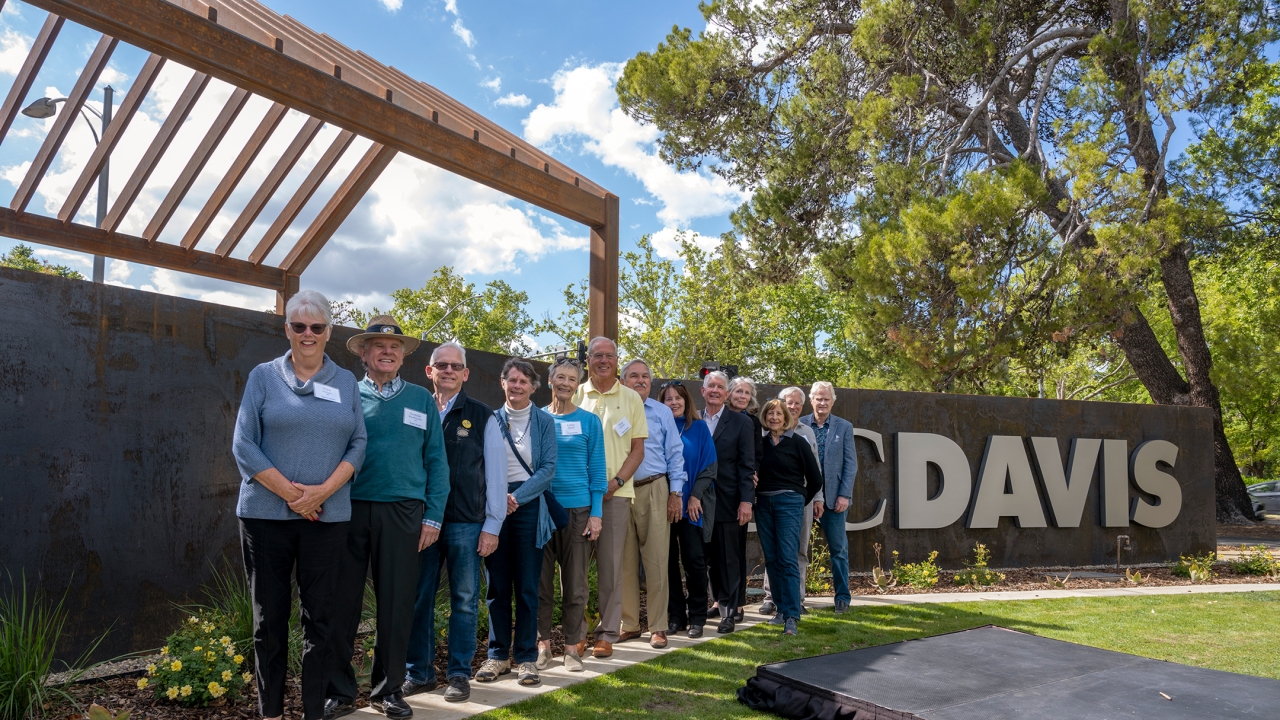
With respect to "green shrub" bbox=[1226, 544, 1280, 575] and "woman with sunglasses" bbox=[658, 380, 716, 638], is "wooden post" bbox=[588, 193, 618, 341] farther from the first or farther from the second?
"green shrub" bbox=[1226, 544, 1280, 575]

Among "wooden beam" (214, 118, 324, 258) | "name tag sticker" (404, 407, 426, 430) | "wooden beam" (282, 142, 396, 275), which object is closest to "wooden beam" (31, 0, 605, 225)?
"wooden beam" (214, 118, 324, 258)

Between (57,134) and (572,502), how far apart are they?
6172mm

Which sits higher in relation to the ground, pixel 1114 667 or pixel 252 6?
pixel 252 6

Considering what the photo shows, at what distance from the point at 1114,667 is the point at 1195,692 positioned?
1.64ft

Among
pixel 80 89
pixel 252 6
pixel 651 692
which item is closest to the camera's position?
pixel 651 692

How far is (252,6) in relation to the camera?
575cm

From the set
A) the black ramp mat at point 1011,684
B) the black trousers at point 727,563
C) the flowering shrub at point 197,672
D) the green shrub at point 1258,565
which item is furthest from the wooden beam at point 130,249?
the green shrub at point 1258,565

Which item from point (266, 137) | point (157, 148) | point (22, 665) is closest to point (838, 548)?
point (22, 665)

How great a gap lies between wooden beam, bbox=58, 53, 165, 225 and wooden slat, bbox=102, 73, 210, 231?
0.24 meters

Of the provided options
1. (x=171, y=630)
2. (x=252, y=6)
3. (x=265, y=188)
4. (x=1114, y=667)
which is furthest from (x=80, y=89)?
(x=1114, y=667)

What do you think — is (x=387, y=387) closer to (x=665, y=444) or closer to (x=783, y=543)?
(x=665, y=444)

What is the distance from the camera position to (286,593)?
3.46m

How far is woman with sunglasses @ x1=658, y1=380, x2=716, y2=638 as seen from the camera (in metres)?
5.78

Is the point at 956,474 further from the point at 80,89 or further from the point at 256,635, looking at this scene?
the point at 80,89
